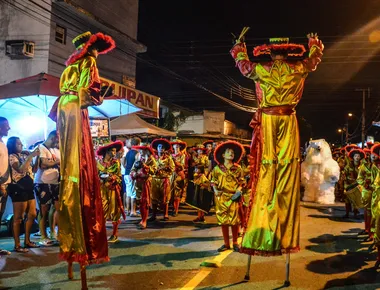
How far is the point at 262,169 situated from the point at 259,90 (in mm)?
1095

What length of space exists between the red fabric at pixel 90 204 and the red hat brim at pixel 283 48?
258 centimetres

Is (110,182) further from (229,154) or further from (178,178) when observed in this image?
(178,178)

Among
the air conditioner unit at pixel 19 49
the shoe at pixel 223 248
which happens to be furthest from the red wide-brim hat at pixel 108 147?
the air conditioner unit at pixel 19 49

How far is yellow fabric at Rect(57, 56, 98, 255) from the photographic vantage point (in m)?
4.50

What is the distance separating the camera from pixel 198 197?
28.4 feet

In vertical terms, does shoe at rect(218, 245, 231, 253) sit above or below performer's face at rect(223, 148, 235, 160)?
below

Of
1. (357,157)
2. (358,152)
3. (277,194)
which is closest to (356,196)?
(357,157)

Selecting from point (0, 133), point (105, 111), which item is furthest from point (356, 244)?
point (105, 111)

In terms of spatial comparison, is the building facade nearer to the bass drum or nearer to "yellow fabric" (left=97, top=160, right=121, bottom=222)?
"yellow fabric" (left=97, top=160, right=121, bottom=222)

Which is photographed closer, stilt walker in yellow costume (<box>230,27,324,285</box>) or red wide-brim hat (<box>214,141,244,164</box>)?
stilt walker in yellow costume (<box>230,27,324,285</box>)

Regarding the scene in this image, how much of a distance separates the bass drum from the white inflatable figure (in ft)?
30.1

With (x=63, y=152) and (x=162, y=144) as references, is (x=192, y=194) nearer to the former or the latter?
(x=162, y=144)

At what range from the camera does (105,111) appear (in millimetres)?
13445

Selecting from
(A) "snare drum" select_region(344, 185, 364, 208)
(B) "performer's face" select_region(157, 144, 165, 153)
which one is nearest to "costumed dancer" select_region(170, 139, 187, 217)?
(B) "performer's face" select_region(157, 144, 165, 153)
